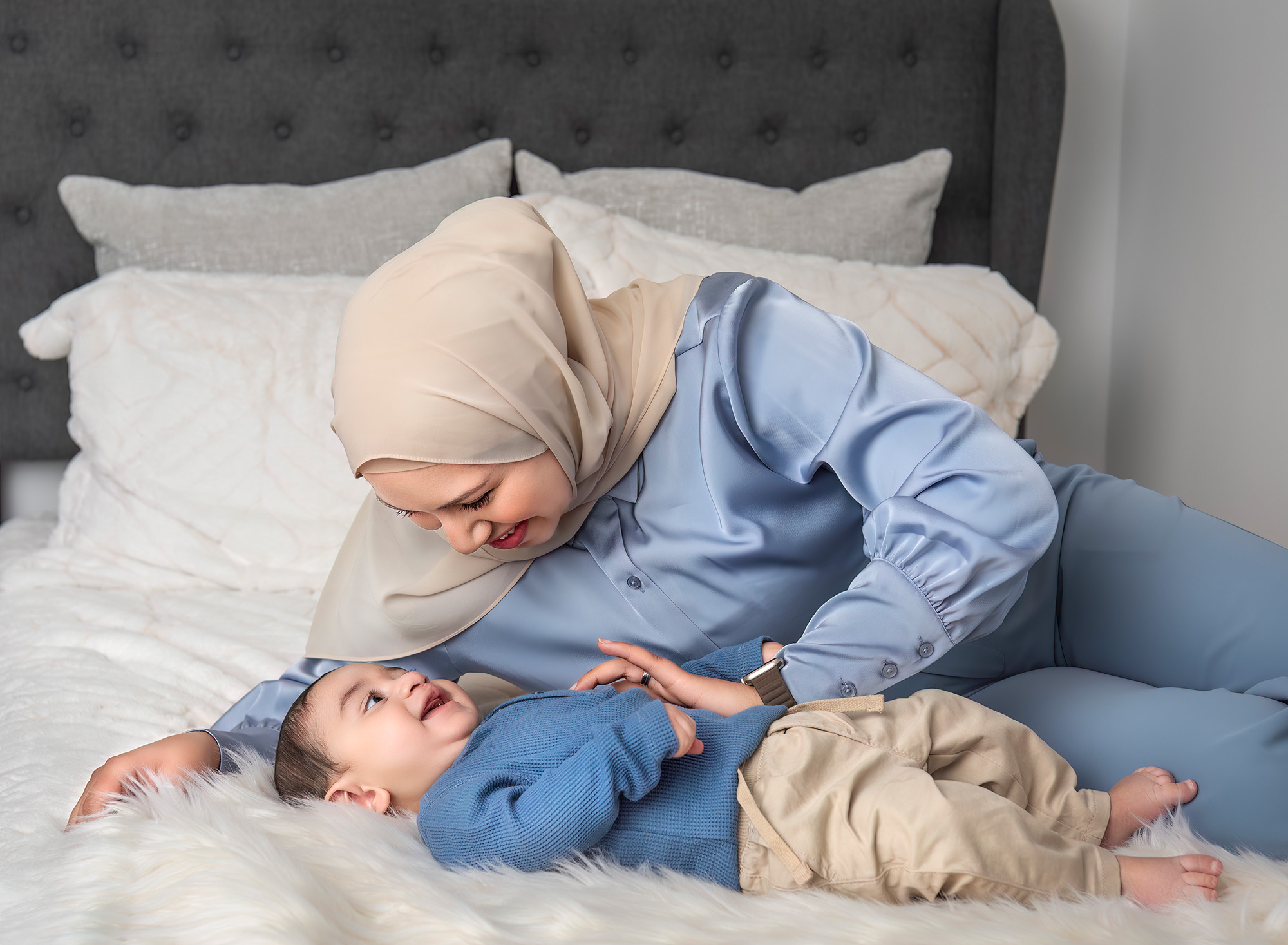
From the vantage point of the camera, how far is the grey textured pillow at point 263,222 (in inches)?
79.3

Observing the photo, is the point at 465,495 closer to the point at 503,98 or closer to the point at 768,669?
the point at 768,669

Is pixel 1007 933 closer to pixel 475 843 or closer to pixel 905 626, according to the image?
pixel 905 626

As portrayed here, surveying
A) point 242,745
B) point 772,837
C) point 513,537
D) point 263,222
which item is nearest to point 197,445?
point 263,222

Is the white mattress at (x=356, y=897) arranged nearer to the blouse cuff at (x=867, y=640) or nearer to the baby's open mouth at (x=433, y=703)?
the baby's open mouth at (x=433, y=703)

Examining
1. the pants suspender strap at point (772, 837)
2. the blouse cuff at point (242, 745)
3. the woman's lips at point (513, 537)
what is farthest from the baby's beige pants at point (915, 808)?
the blouse cuff at point (242, 745)

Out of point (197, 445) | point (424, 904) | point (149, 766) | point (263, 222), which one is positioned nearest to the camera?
point (424, 904)

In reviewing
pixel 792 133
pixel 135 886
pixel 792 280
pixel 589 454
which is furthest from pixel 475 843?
pixel 792 133

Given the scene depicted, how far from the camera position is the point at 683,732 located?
2.82 feet

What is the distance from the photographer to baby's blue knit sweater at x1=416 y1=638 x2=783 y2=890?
841 mm

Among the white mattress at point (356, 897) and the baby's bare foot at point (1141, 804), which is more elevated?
the white mattress at point (356, 897)

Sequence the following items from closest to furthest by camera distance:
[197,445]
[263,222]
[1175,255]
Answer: [197,445], [263,222], [1175,255]

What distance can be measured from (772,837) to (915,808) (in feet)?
0.42

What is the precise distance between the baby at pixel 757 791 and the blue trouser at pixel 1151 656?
6 centimetres

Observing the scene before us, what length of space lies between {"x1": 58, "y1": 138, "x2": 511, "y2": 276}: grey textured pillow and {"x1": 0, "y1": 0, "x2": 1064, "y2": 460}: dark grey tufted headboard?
0.61 feet
